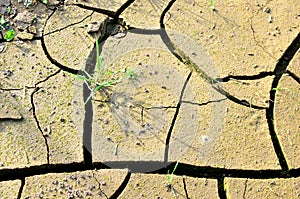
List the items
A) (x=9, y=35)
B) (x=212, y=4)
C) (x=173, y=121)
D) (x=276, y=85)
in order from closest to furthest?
(x=173, y=121) → (x=276, y=85) → (x=9, y=35) → (x=212, y=4)

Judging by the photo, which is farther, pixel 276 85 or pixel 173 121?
pixel 276 85

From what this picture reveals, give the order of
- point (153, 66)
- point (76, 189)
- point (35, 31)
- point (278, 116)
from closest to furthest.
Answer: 1. point (76, 189)
2. point (278, 116)
3. point (153, 66)
4. point (35, 31)

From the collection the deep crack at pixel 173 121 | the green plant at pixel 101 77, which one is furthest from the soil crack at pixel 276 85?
the green plant at pixel 101 77

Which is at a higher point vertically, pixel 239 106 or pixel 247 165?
pixel 239 106

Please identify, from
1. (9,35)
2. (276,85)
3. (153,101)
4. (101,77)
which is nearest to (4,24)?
(9,35)

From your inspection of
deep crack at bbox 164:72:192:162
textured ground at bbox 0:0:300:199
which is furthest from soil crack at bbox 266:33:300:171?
deep crack at bbox 164:72:192:162

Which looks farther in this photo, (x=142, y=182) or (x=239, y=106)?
(x=239, y=106)

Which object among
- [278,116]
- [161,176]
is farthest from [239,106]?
[161,176]

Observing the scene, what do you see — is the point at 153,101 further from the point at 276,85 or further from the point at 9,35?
the point at 9,35

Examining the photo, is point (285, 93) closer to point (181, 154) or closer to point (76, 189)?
point (181, 154)
